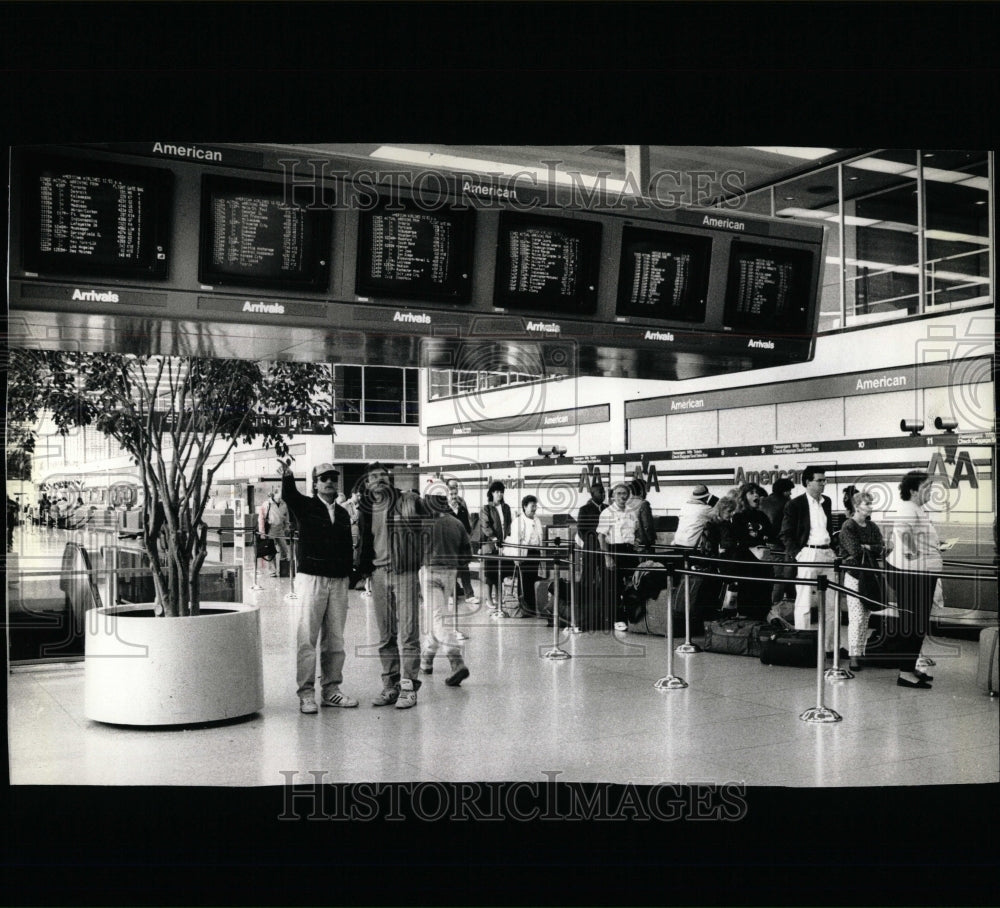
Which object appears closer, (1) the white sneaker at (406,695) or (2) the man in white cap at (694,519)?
(1) the white sneaker at (406,695)

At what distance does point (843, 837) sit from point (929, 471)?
24.2 ft

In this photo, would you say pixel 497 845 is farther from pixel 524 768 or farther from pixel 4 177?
pixel 4 177

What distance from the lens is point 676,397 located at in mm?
13688

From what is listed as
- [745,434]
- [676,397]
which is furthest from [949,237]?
[676,397]

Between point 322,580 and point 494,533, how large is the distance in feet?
19.1

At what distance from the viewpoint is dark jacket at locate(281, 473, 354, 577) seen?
625 cm

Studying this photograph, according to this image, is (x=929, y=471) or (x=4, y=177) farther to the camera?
(x=929, y=471)

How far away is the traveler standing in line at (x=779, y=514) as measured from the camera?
31.7ft

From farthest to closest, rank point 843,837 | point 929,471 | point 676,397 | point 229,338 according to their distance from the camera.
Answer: point 676,397
point 929,471
point 229,338
point 843,837

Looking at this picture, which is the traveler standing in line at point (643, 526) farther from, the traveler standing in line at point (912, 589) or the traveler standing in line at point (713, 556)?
the traveler standing in line at point (912, 589)

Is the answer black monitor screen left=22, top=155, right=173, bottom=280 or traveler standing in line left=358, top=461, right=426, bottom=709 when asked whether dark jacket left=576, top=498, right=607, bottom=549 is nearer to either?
traveler standing in line left=358, top=461, right=426, bottom=709

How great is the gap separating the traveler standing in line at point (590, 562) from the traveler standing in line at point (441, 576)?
2.62 m

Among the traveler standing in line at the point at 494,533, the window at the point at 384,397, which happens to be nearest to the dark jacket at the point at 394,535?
the traveler standing in line at the point at 494,533

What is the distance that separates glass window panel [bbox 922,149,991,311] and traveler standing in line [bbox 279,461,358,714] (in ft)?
23.4
